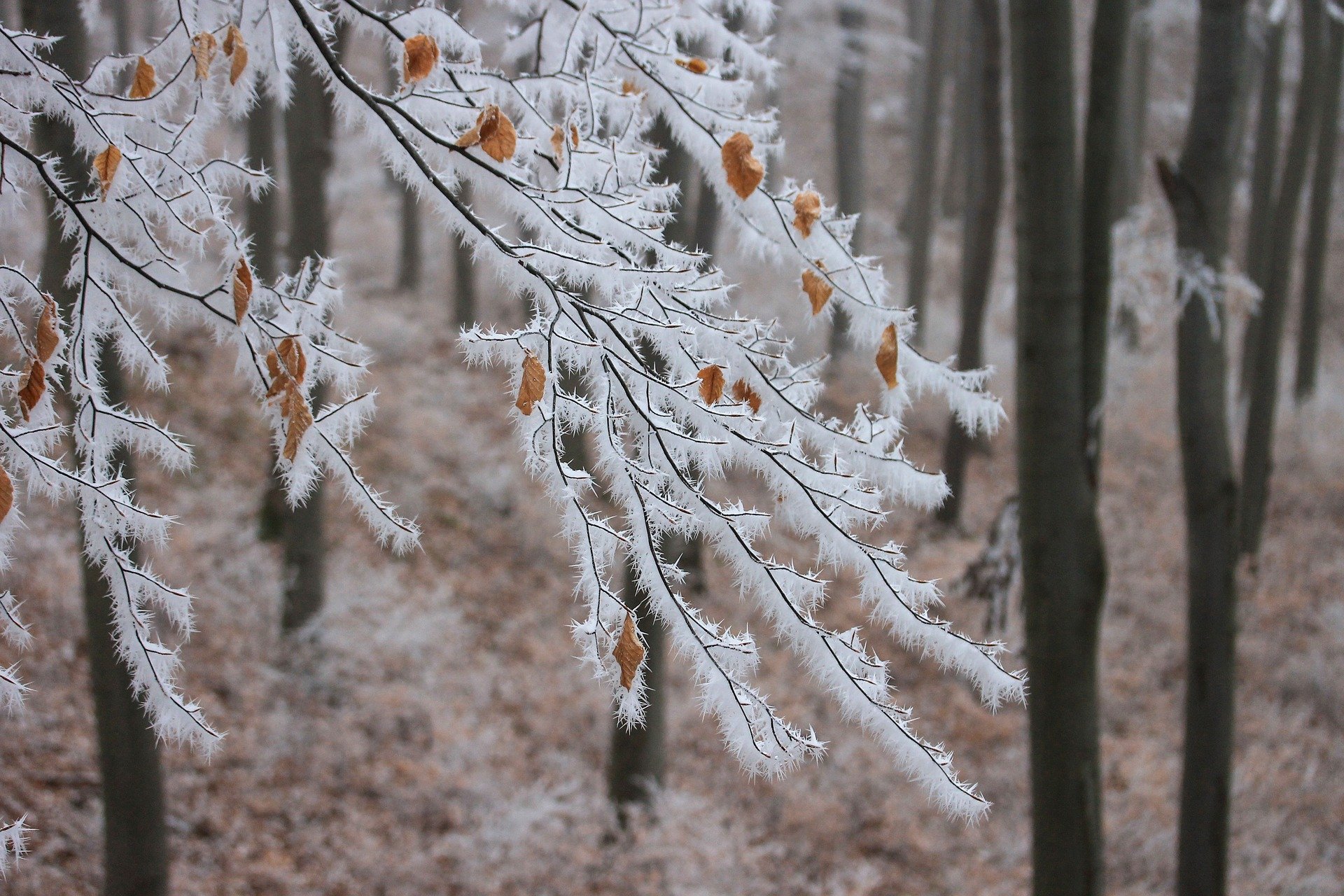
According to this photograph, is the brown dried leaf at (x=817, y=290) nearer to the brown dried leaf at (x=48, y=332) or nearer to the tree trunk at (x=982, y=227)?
the brown dried leaf at (x=48, y=332)

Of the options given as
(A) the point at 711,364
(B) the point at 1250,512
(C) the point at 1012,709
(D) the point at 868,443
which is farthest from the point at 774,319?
(B) the point at 1250,512

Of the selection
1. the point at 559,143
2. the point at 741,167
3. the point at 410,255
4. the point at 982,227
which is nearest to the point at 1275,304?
the point at 982,227

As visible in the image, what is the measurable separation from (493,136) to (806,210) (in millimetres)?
794

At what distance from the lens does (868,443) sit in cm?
210

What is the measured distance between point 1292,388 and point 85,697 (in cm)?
1637

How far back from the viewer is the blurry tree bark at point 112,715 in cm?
308

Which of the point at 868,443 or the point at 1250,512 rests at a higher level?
the point at 868,443

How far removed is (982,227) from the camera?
909cm

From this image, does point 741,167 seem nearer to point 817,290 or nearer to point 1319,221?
point 817,290

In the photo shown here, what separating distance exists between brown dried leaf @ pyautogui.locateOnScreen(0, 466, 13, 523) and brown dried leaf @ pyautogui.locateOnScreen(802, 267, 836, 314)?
1.81 m

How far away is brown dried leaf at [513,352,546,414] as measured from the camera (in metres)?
1.79

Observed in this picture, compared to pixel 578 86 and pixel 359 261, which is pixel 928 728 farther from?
pixel 359 261

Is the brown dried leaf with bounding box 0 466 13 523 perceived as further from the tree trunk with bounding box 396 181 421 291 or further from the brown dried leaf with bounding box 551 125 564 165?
the tree trunk with bounding box 396 181 421 291

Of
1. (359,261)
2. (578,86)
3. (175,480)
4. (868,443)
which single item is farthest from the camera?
(359,261)
